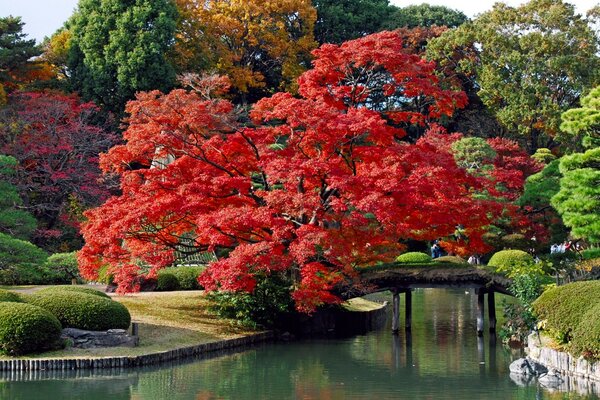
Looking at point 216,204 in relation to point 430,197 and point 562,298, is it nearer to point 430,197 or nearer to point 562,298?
point 430,197

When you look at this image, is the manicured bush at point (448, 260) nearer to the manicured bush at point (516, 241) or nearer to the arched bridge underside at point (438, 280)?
the arched bridge underside at point (438, 280)

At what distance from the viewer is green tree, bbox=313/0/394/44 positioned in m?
54.7

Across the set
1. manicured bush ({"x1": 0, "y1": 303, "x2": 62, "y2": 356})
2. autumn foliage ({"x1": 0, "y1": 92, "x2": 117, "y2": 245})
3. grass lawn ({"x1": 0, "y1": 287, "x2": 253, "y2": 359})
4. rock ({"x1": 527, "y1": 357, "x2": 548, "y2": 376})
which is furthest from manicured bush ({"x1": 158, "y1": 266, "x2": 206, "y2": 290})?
rock ({"x1": 527, "y1": 357, "x2": 548, "y2": 376})

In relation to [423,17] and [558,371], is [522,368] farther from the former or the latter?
[423,17]

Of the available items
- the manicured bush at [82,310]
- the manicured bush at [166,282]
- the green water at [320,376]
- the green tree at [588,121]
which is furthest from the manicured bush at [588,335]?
the manicured bush at [166,282]

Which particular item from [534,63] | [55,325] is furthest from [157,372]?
[534,63]

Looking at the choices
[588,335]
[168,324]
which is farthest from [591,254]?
[168,324]

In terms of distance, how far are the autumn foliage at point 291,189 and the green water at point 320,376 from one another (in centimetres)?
209

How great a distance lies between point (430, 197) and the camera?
2722cm

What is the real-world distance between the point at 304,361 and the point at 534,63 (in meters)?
26.4

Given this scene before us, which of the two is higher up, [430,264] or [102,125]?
[102,125]

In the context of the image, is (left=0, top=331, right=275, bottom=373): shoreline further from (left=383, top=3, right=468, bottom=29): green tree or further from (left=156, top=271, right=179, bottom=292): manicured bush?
(left=383, top=3, right=468, bottom=29): green tree

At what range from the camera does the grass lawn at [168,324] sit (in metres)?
22.8

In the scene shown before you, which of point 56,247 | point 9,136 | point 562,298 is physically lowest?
point 562,298
